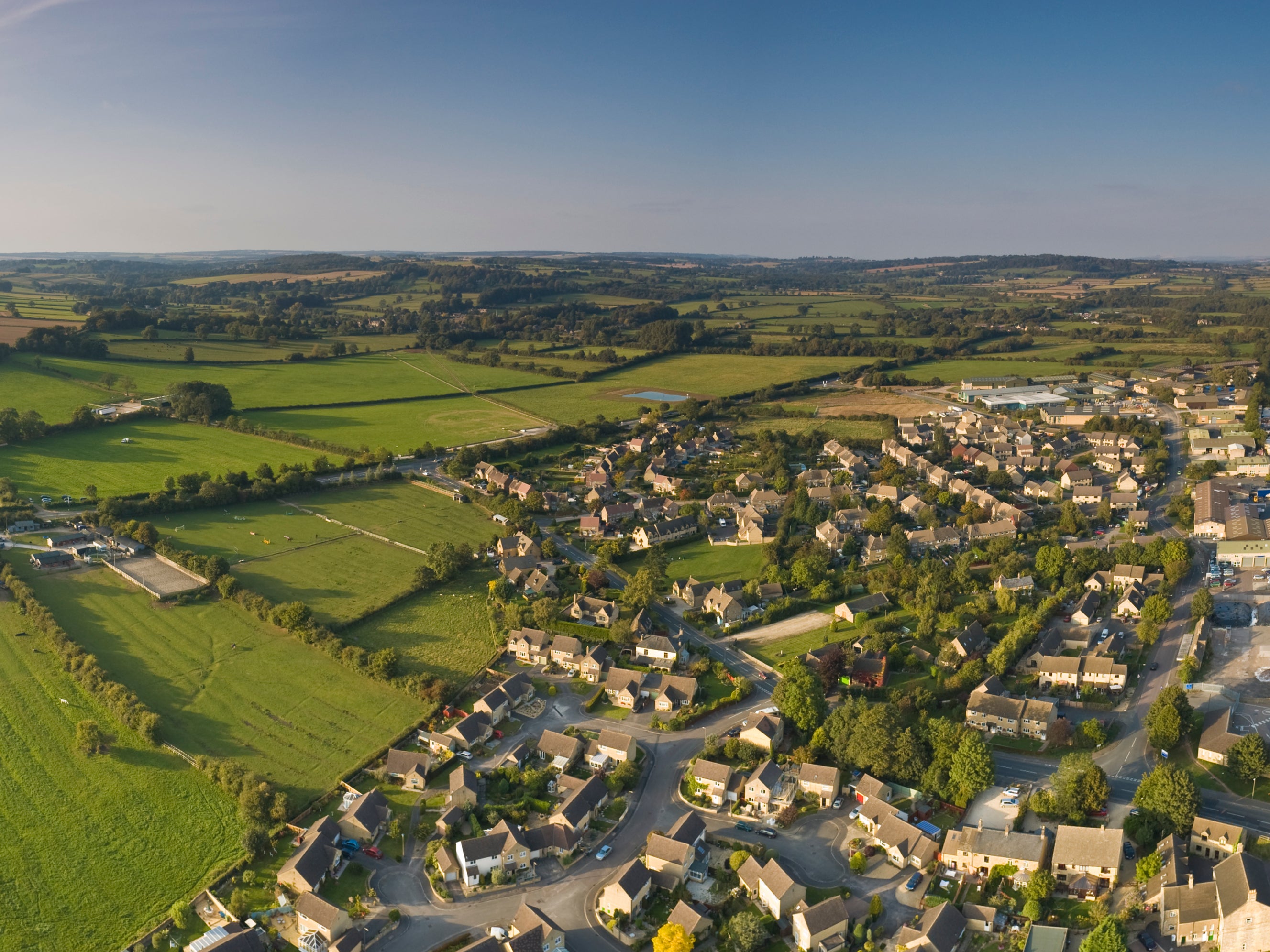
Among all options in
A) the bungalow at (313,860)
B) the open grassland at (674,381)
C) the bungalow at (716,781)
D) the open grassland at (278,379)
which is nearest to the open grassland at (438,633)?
the bungalow at (313,860)

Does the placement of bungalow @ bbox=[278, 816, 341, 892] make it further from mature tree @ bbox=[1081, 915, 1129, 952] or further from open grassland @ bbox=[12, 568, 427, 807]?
mature tree @ bbox=[1081, 915, 1129, 952]

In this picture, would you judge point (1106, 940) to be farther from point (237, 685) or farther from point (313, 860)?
point (237, 685)

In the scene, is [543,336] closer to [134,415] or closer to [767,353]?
[767,353]

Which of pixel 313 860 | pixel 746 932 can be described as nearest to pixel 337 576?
pixel 313 860

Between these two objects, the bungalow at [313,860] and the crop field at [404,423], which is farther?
the crop field at [404,423]

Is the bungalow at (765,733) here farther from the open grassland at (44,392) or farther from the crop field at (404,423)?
the open grassland at (44,392)

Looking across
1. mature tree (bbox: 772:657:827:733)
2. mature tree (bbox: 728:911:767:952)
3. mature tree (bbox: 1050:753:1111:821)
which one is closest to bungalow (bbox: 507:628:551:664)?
mature tree (bbox: 772:657:827:733)

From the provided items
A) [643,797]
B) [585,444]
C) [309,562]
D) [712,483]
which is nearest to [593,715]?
[643,797]
